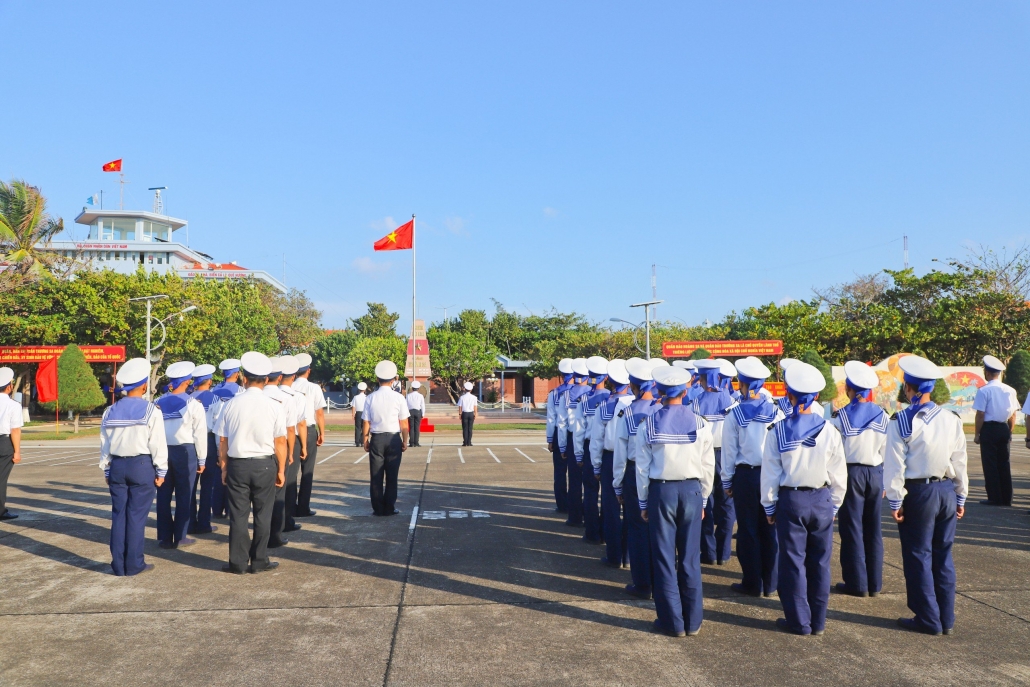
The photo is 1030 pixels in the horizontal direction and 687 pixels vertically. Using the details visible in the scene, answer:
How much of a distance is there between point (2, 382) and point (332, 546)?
17.3 ft

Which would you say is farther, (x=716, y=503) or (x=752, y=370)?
(x=716, y=503)

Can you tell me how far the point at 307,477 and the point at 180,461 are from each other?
5.98ft

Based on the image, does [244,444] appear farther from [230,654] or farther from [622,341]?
[622,341]

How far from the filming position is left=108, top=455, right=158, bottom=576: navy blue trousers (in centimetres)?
705

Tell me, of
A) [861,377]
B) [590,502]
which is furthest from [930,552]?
[590,502]

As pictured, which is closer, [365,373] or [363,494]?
[363,494]

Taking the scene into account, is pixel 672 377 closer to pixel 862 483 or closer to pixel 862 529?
pixel 862 483

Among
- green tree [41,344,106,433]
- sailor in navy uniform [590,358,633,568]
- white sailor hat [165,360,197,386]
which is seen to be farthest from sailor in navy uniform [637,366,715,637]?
green tree [41,344,106,433]

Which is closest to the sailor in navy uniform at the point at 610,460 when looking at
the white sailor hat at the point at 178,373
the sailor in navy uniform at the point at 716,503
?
the sailor in navy uniform at the point at 716,503

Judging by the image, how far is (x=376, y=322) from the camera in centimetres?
7144

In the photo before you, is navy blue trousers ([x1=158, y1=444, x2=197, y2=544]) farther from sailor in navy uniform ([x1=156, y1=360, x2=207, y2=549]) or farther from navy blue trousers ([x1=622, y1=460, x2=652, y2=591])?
navy blue trousers ([x1=622, y1=460, x2=652, y2=591])

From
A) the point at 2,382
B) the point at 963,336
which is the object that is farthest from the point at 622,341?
the point at 2,382

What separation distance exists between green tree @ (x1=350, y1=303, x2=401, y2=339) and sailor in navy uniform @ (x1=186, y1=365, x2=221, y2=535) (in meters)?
59.6

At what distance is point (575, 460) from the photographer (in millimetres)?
9273
